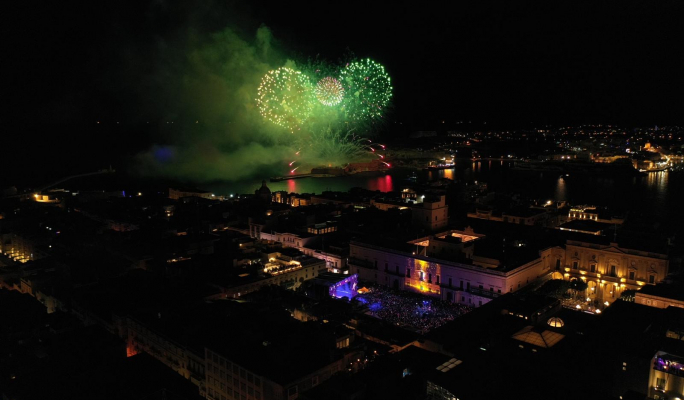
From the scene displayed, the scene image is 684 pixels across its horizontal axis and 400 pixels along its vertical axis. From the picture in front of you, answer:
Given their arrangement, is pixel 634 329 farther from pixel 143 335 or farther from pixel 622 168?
pixel 622 168

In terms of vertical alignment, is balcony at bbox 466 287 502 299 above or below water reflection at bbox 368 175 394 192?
below

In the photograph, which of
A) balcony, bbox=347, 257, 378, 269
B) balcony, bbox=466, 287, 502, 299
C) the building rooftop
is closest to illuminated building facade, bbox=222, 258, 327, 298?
balcony, bbox=347, 257, 378, 269

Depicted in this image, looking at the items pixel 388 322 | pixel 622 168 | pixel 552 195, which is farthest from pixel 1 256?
pixel 622 168

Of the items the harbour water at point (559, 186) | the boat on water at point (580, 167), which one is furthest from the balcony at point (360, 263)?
the boat on water at point (580, 167)

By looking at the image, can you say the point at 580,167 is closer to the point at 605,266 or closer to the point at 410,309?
the point at 605,266

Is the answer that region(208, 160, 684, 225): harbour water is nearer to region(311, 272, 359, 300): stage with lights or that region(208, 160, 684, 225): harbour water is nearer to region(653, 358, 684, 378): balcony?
region(311, 272, 359, 300): stage with lights
